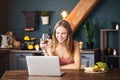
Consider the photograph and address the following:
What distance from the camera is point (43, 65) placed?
3.15m

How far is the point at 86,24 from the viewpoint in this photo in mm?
6461

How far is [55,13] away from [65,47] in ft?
9.97

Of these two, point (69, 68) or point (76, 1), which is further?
point (76, 1)

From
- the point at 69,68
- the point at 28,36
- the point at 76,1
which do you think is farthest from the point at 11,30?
the point at 69,68

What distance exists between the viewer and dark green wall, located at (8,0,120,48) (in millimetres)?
6590

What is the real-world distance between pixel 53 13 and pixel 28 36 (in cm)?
77

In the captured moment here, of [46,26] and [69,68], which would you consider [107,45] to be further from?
[69,68]

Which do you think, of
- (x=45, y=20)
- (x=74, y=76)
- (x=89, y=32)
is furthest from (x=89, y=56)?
(x=74, y=76)

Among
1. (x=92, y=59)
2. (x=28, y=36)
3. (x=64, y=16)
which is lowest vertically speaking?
(x=92, y=59)

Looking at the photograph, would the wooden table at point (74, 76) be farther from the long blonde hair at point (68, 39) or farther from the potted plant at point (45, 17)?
the potted plant at point (45, 17)

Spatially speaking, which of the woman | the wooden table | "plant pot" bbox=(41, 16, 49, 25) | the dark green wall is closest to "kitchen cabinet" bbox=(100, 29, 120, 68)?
the dark green wall

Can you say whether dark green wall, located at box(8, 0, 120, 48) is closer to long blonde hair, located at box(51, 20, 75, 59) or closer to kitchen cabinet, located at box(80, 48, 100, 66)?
kitchen cabinet, located at box(80, 48, 100, 66)

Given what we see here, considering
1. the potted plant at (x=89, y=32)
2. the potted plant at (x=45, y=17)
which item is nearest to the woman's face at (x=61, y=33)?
the potted plant at (x=89, y=32)

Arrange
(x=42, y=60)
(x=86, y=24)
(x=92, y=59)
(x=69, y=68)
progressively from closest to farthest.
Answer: (x=42, y=60) → (x=69, y=68) → (x=92, y=59) → (x=86, y=24)
